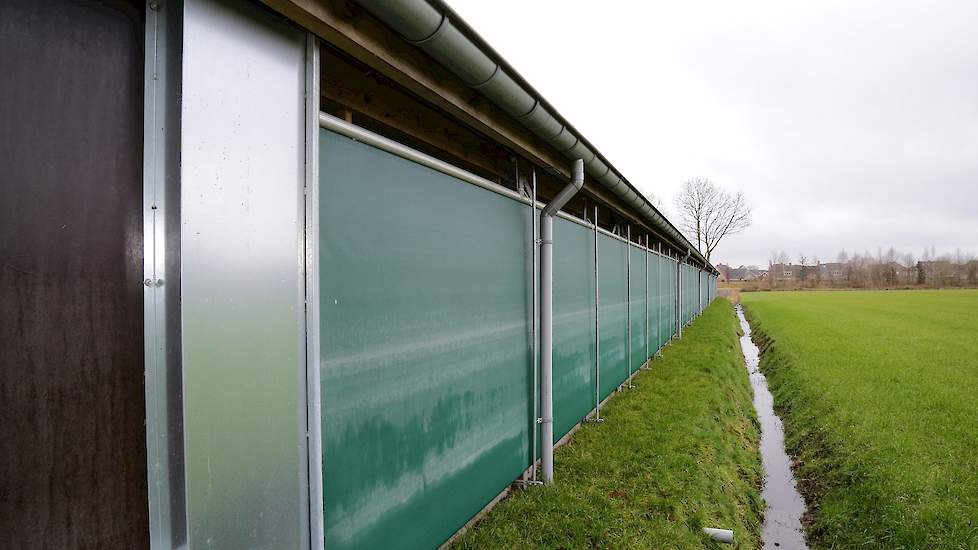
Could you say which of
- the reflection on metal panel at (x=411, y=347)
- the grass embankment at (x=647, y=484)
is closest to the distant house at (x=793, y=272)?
the grass embankment at (x=647, y=484)

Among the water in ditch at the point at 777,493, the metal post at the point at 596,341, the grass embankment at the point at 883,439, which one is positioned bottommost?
the water in ditch at the point at 777,493

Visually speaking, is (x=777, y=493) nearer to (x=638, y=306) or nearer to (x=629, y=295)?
(x=629, y=295)

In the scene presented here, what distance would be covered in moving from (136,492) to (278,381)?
49cm

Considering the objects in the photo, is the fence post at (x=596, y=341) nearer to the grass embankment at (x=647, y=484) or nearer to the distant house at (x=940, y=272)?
the grass embankment at (x=647, y=484)

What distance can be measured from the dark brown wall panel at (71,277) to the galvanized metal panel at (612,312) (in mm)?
5263

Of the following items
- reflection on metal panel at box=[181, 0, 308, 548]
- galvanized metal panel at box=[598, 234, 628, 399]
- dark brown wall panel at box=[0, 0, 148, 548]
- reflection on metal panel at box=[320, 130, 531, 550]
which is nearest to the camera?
dark brown wall panel at box=[0, 0, 148, 548]

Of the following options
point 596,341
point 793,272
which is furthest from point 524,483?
point 793,272

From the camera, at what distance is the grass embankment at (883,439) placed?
4086mm

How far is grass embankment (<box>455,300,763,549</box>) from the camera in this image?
321 cm

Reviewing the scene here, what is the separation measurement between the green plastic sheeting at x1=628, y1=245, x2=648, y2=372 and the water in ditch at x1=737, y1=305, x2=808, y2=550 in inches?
82.7

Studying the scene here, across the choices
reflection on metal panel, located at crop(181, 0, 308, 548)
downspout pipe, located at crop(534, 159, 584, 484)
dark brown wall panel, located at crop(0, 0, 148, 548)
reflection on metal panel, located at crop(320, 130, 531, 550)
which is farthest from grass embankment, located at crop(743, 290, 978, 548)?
dark brown wall panel, located at crop(0, 0, 148, 548)

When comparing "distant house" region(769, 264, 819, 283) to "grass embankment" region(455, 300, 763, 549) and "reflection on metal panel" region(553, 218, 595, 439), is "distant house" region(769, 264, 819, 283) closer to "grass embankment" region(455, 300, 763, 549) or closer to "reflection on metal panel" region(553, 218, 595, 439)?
"grass embankment" region(455, 300, 763, 549)

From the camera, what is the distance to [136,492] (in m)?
1.47

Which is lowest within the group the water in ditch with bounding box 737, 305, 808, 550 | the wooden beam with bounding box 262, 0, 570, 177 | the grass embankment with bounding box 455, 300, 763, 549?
the water in ditch with bounding box 737, 305, 808, 550
